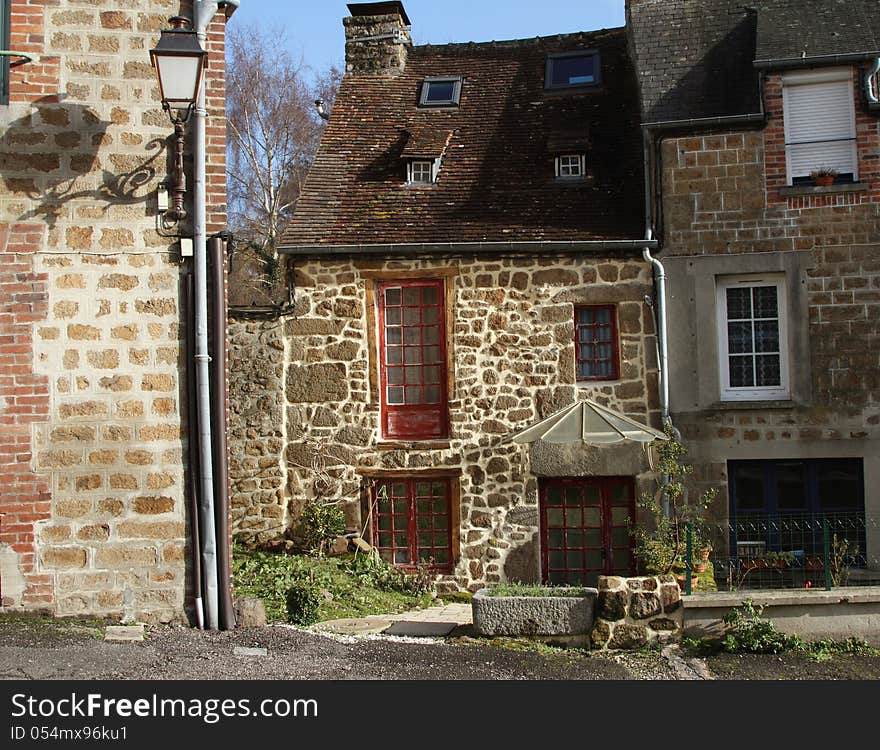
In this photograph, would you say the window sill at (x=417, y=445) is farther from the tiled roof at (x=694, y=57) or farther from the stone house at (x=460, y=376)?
the tiled roof at (x=694, y=57)

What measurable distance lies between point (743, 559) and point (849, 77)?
6083mm

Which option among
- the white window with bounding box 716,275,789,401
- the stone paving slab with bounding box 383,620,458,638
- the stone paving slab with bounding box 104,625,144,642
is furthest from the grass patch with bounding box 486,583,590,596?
the white window with bounding box 716,275,789,401

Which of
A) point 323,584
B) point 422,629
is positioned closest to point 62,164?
point 422,629

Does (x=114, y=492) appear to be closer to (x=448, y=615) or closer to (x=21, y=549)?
(x=21, y=549)

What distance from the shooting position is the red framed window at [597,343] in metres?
13.5

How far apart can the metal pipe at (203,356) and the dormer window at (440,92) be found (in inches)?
317

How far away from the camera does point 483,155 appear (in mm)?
14820

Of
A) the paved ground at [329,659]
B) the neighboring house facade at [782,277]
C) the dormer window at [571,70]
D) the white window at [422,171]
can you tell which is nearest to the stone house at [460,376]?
the white window at [422,171]

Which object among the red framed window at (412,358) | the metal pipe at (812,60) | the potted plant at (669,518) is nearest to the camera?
the potted plant at (669,518)

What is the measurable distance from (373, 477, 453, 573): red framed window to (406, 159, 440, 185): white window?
4135 mm

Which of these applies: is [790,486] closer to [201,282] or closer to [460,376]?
[460,376]

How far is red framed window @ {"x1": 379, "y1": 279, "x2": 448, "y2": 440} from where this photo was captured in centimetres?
1366

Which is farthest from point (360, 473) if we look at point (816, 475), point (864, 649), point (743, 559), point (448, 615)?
point (864, 649)

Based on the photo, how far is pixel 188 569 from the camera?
782 centimetres
